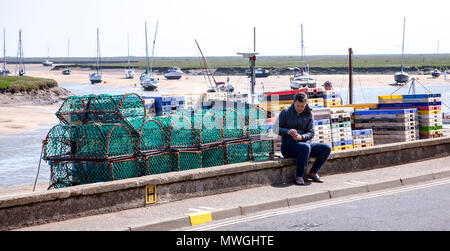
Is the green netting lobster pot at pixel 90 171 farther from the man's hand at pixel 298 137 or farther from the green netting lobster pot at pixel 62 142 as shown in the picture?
the man's hand at pixel 298 137

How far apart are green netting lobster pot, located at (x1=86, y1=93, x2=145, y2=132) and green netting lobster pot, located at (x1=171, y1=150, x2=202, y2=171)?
0.89m

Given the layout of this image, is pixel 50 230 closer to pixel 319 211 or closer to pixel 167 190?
pixel 167 190

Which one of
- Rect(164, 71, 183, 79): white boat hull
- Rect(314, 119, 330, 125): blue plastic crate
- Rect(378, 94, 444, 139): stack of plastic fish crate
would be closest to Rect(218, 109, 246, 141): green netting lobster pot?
Rect(314, 119, 330, 125): blue plastic crate

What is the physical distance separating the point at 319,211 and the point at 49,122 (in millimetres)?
40074

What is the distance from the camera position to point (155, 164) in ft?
35.0

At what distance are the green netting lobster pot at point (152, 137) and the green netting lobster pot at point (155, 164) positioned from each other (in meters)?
0.13

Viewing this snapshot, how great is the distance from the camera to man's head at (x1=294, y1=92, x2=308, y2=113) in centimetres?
1075

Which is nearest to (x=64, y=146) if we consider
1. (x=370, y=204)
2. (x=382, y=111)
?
(x=370, y=204)

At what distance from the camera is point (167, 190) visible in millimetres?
9695

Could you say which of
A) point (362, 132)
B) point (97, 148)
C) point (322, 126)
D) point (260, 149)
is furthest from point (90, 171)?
point (362, 132)

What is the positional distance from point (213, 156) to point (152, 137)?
1383 millimetres

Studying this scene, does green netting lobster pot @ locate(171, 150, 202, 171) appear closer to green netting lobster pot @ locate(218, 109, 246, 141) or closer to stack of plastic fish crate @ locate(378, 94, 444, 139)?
green netting lobster pot @ locate(218, 109, 246, 141)

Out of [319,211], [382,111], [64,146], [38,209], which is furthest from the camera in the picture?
[382,111]
